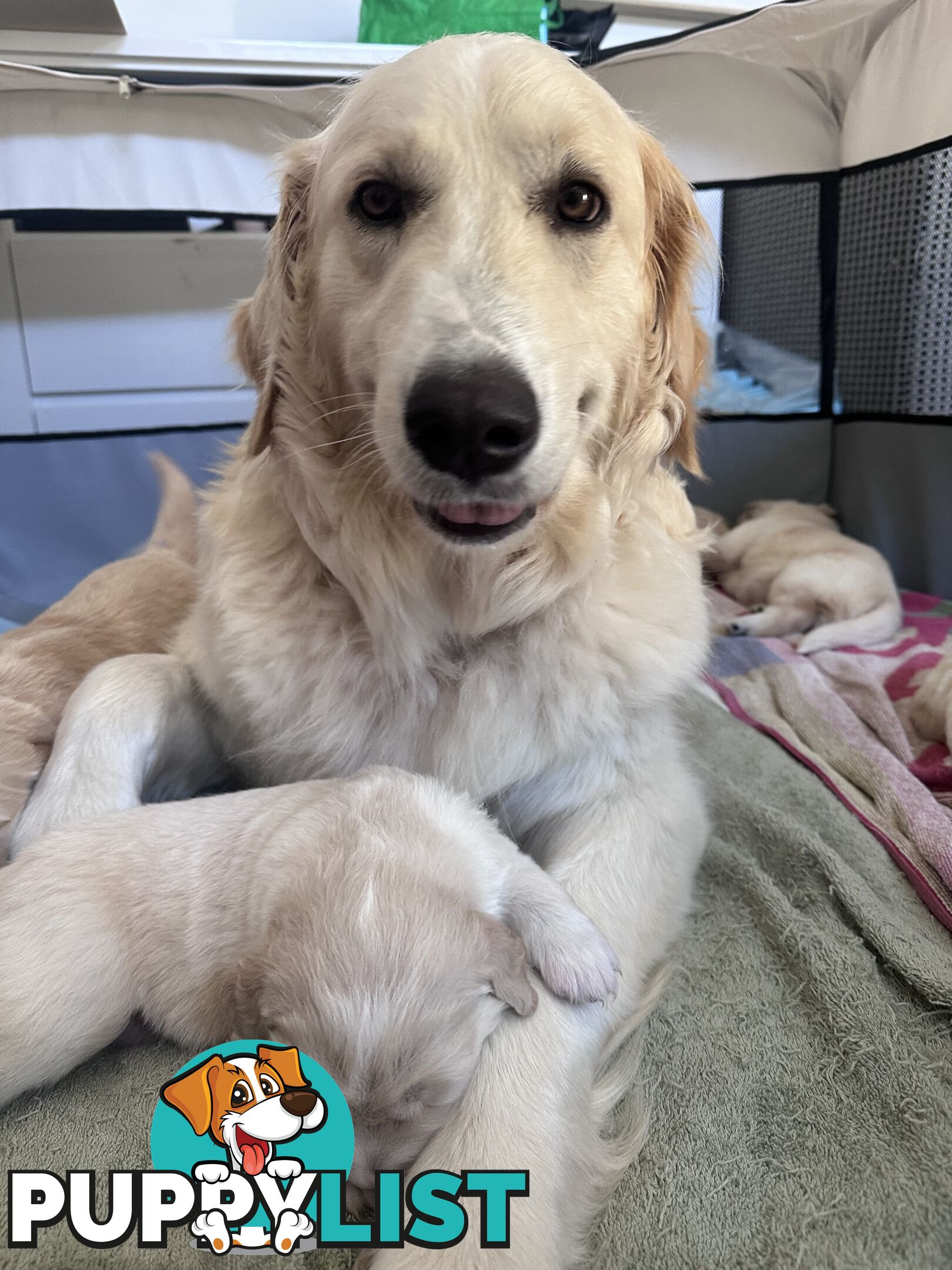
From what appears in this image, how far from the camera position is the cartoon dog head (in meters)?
0.75

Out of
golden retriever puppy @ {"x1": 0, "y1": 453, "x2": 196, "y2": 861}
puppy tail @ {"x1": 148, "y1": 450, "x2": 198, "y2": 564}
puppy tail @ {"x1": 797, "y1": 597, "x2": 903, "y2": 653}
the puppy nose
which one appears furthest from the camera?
puppy tail @ {"x1": 797, "y1": 597, "x2": 903, "y2": 653}

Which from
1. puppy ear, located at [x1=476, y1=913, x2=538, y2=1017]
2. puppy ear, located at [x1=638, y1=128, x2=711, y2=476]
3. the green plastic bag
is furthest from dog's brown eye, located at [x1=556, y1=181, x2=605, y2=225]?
the green plastic bag

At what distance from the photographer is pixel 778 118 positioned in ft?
8.66

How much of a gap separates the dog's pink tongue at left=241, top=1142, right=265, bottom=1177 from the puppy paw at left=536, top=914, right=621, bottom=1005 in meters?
0.33

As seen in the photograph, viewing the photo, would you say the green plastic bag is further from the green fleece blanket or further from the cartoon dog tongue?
the cartoon dog tongue

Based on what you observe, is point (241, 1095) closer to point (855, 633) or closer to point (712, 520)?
point (855, 633)

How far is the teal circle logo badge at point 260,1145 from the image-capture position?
75 centimetres

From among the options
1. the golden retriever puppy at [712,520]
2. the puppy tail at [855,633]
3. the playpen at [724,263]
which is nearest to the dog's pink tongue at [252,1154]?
the puppy tail at [855,633]

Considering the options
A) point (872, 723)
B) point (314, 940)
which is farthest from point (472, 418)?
point (872, 723)

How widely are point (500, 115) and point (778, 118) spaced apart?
2.02 metres

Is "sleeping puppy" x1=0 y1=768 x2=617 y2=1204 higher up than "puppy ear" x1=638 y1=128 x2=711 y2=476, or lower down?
lower down

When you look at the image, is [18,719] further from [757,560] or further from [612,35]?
[612,35]

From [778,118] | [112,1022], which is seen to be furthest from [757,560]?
[112,1022]

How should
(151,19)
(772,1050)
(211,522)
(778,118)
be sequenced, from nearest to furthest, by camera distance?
(772,1050) < (211,522) < (778,118) < (151,19)
